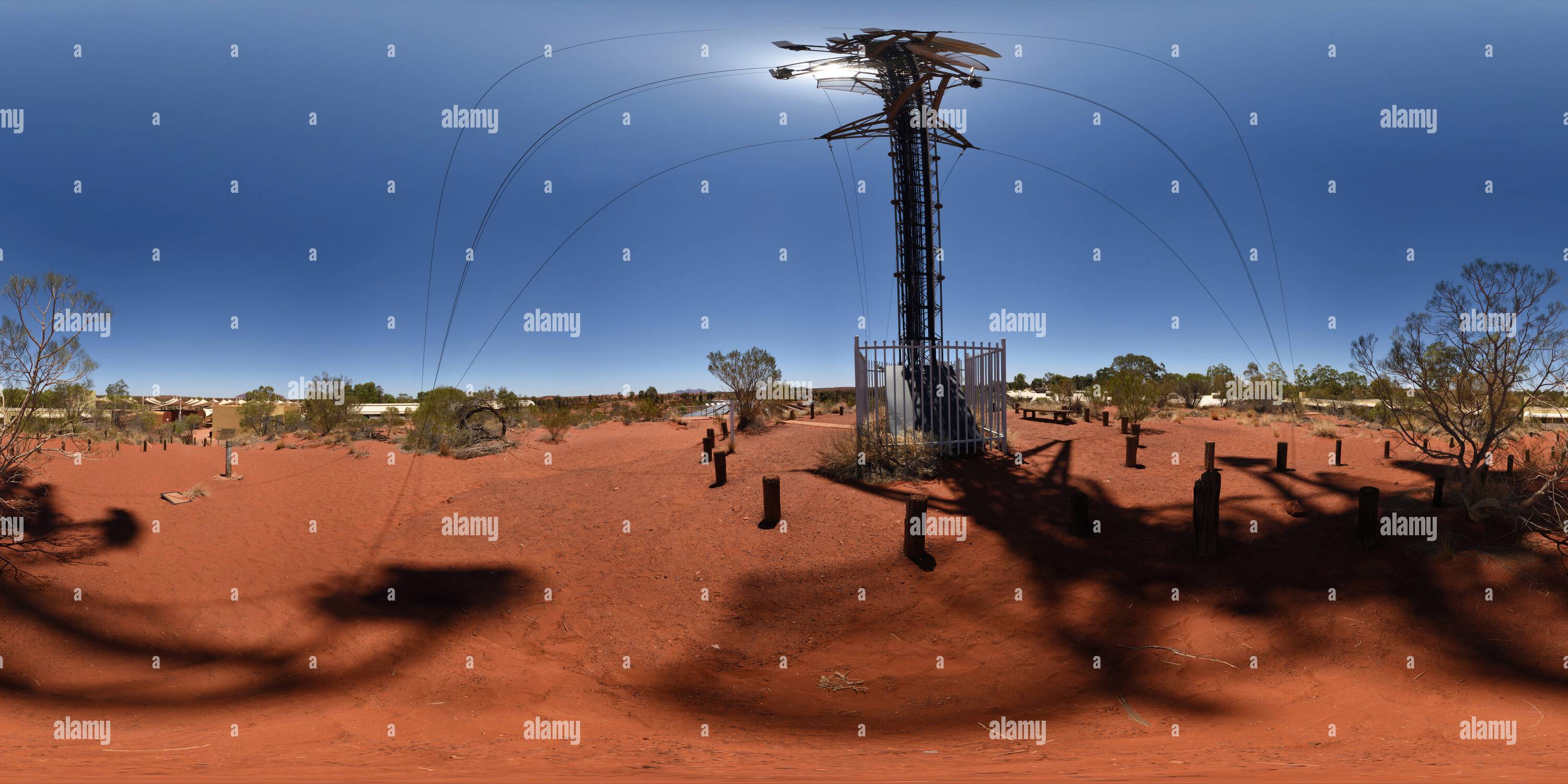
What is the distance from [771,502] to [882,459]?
323cm

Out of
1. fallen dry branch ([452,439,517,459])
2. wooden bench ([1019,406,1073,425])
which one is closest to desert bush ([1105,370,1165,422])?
wooden bench ([1019,406,1073,425])

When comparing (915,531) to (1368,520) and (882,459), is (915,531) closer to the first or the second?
(882,459)

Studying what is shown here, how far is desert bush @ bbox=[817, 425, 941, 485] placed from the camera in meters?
12.7

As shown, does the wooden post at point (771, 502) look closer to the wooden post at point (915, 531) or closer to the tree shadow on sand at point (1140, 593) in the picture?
the tree shadow on sand at point (1140, 593)

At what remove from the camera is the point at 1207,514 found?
7.98 m

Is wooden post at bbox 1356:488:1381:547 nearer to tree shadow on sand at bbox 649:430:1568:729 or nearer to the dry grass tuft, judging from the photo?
tree shadow on sand at bbox 649:430:1568:729

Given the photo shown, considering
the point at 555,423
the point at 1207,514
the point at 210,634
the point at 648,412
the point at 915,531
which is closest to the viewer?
the point at 210,634

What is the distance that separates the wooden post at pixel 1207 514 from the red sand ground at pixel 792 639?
268mm

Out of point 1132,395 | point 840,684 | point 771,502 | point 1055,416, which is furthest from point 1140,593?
point 1132,395

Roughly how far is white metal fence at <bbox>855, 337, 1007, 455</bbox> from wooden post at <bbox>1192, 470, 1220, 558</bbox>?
5923 millimetres

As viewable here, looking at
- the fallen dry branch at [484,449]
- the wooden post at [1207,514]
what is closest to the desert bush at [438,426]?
the fallen dry branch at [484,449]

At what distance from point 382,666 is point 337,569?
3731mm

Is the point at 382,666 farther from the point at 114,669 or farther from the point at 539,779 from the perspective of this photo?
the point at 539,779

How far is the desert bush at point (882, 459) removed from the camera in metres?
12.7
